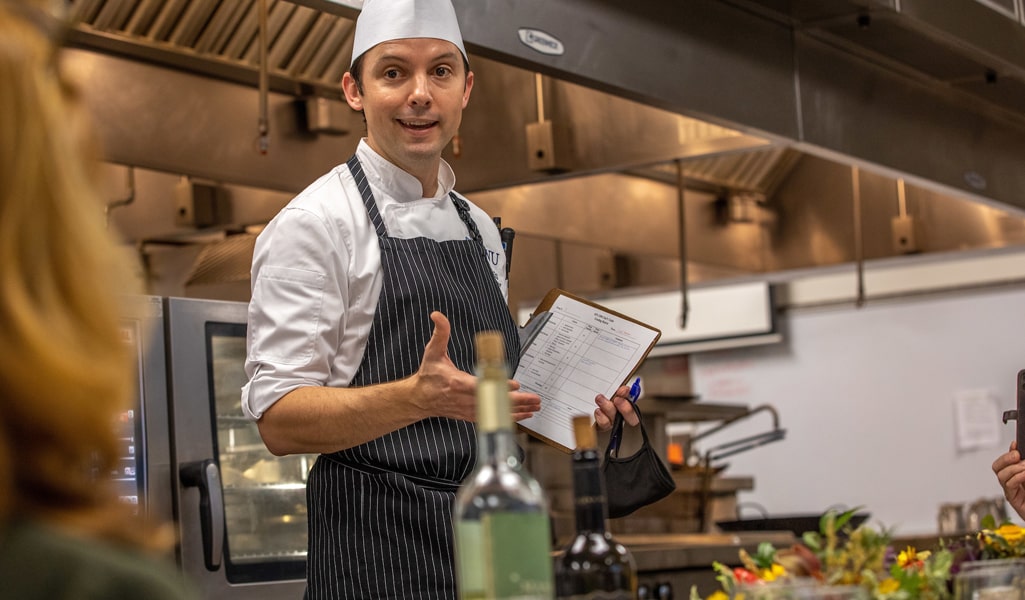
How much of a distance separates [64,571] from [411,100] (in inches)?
52.3

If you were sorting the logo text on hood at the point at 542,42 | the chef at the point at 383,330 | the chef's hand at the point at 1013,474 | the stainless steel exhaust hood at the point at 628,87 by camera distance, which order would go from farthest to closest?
the stainless steel exhaust hood at the point at 628,87 → the logo text on hood at the point at 542,42 → the chef's hand at the point at 1013,474 → the chef at the point at 383,330

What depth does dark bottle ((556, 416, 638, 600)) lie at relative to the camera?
1.04 metres

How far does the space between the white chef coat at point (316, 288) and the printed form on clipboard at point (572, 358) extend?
218 mm

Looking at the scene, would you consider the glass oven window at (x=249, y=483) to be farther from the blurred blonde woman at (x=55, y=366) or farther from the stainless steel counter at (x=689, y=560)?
the blurred blonde woman at (x=55, y=366)

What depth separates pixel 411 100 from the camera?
1870 millimetres

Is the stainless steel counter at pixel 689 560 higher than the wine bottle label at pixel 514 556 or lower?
lower

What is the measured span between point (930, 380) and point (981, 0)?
10.1 ft

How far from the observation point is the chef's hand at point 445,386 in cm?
147

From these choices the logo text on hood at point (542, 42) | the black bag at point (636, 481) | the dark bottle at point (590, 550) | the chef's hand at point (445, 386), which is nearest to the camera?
the dark bottle at point (590, 550)

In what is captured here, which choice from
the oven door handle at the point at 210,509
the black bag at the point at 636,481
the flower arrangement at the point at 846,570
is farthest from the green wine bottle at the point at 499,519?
the oven door handle at the point at 210,509

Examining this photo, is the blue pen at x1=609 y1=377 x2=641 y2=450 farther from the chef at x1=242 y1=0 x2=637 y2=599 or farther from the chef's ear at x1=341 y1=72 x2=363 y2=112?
the chef's ear at x1=341 y1=72 x2=363 y2=112

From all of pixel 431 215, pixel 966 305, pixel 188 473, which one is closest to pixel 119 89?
pixel 188 473

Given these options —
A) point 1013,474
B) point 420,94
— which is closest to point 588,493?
point 420,94

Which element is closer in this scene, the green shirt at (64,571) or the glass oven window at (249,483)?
the green shirt at (64,571)
